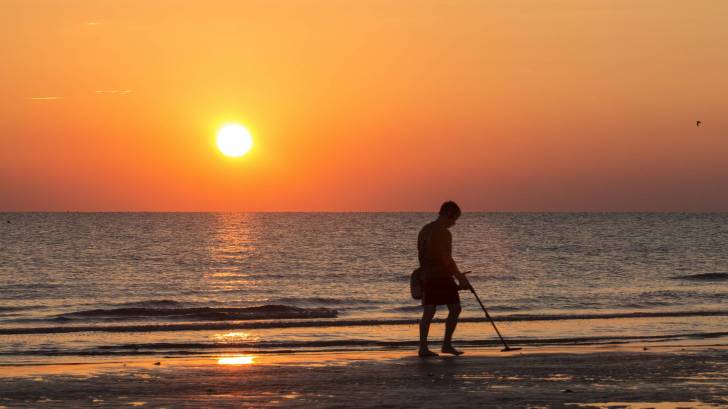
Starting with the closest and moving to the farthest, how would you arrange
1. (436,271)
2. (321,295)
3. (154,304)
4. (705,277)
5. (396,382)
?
(396,382) → (436,271) → (154,304) → (321,295) → (705,277)

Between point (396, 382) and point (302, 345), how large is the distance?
712 centimetres

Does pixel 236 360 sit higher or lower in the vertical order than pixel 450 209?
lower

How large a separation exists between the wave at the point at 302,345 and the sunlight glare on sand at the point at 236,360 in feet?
4.89

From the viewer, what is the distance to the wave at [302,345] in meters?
17.4

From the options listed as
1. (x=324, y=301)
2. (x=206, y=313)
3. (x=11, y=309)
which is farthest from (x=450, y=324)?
(x=11, y=309)

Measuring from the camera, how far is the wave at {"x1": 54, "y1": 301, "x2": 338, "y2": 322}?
29281 mm

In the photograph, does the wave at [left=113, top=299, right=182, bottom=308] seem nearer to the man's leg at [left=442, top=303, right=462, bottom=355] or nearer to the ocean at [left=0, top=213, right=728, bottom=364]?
the ocean at [left=0, top=213, right=728, bottom=364]

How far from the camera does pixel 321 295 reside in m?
39.2

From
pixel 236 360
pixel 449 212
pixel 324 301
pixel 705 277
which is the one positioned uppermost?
pixel 324 301

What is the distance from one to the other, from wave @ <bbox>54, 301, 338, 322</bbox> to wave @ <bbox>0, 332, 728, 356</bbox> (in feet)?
32.7

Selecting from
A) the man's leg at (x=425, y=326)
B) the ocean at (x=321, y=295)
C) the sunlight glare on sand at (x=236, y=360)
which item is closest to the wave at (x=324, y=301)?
the ocean at (x=321, y=295)

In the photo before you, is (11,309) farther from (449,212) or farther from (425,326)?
(449,212)

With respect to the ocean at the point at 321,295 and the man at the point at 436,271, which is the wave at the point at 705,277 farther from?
the man at the point at 436,271

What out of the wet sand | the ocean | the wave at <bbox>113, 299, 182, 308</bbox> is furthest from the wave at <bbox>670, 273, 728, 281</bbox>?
the wet sand
